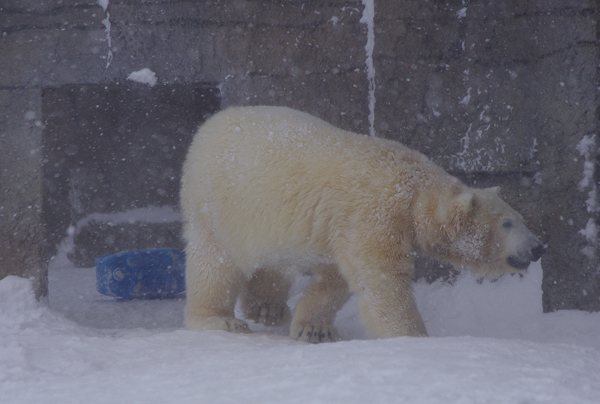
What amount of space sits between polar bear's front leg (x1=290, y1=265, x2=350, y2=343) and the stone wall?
4.92 ft

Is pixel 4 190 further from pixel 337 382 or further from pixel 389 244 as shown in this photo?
pixel 337 382

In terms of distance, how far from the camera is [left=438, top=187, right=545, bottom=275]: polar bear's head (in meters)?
2.90

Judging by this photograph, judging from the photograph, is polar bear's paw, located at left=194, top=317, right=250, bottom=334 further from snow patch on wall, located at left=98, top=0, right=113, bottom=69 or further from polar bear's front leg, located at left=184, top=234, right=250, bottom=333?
snow patch on wall, located at left=98, top=0, right=113, bottom=69

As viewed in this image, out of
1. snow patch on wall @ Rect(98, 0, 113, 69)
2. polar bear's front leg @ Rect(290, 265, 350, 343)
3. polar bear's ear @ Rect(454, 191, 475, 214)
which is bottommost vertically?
polar bear's front leg @ Rect(290, 265, 350, 343)

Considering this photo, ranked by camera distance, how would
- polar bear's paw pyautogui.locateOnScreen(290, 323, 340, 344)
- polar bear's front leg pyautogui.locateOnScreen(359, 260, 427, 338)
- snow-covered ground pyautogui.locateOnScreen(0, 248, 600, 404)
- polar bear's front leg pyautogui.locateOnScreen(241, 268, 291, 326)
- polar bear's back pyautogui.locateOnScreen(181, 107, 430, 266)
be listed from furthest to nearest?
polar bear's front leg pyautogui.locateOnScreen(241, 268, 291, 326) < polar bear's paw pyautogui.locateOnScreen(290, 323, 340, 344) < polar bear's back pyautogui.locateOnScreen(181, 107, 430, 266) < polar bear's front leg pyautogui.locateOnScreen(359, 260, 427, 338) < snow-covered ground pyautogui.locateOnScreen(0, 248, 600, 404)

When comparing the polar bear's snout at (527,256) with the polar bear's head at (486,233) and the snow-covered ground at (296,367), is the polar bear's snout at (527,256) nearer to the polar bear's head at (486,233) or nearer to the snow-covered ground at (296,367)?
Result: the polar bear's head at (486,233)

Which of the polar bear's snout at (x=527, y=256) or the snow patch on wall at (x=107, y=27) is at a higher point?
the snow patch on wall at (x=107, y=27)

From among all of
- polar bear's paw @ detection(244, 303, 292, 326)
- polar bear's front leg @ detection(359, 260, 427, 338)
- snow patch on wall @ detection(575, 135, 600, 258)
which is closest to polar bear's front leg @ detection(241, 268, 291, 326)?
polar bear's paw @ detection(244, 303, 292, 326)

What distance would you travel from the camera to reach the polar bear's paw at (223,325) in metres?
3.34

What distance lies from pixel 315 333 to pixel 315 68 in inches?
92.3

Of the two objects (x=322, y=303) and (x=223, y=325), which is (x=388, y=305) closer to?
(x=322, y=303)

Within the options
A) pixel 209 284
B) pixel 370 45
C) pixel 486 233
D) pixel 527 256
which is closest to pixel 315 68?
pixel 370 45

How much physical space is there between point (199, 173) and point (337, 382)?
222 cm

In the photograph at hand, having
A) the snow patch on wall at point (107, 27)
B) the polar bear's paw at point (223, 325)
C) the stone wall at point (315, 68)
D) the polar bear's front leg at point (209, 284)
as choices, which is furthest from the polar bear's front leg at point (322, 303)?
the snow patch on wall at point (107, 27)
